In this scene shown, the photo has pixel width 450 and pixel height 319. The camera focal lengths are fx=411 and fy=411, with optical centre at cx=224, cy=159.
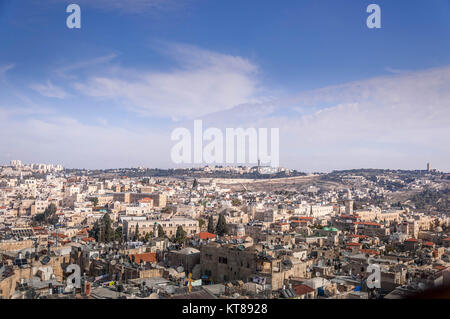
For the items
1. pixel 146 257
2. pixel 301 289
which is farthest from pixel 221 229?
pixel 301 289

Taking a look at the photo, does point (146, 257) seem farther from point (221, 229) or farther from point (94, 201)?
point (94, 201)

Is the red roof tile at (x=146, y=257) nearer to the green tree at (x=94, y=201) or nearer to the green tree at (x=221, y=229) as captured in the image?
the green tree at (x=221, y=229)

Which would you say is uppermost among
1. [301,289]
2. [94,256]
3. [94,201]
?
[301,289]

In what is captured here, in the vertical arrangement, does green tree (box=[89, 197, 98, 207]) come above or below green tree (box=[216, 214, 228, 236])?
above

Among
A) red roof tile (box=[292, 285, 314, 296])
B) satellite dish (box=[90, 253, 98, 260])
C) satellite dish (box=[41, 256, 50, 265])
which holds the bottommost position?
satellite dish (box=[90, 253, 98, 260])

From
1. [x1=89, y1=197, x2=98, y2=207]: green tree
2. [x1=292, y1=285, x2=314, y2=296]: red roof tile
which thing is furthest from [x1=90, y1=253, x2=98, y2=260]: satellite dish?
[x1=89, y1=197, x2=98, y2=207]: green tree

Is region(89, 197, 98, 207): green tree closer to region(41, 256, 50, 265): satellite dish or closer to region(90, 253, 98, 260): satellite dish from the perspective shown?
region(90, 253, 98, 260): satellite dish


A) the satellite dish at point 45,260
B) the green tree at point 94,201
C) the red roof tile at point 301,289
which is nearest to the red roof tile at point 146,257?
the satellite dish at point 45,260

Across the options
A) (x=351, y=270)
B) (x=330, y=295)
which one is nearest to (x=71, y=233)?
(x=351, y=270)

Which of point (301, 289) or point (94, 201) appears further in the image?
point (94, 201)

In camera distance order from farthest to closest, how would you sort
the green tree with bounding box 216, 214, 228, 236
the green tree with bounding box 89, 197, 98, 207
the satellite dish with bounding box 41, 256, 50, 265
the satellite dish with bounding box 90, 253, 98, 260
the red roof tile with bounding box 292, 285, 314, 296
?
the green tree with bounding box 89, 197, 98, 207, the green tree with bounding box 216, 214, 228, 236, the satellite dish with bounding box 90, 253, 98, 260, the satellite dish with bounding box 41, 256, 50, 265, the red roof tile with bounding box 292, 285, 314, 296
